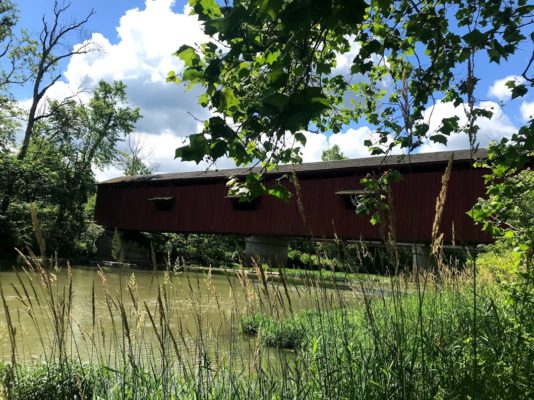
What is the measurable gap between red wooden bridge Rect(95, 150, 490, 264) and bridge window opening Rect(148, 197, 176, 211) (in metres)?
0.05

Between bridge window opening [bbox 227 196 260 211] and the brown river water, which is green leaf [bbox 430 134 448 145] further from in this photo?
bridge window opening [bbox 227 196 260 211]

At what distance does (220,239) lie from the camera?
32250mm

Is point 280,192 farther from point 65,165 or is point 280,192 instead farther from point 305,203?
point 65,165

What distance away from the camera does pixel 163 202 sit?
2381cm

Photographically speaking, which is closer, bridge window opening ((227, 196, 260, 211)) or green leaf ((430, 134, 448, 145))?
green leaf ((430, 134, 448, 145))

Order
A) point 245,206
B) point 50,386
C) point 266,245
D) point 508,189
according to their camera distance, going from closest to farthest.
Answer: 1. point 50,386
2. point 508,189
3. point 245,206
4. point 266,245

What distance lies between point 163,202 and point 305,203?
8.10m

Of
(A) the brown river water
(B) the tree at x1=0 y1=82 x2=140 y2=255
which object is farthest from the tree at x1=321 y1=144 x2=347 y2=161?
(A) the brown river water

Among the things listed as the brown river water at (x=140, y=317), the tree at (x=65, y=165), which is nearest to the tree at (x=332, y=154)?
the tree at (x=65, y=165)

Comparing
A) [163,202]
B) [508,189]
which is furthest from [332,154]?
[508,189]

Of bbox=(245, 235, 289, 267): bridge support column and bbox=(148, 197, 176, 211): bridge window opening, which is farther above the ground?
bbox=(148, 197, 176, 211): bridge window opening

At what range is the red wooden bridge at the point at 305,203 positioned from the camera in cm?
1556

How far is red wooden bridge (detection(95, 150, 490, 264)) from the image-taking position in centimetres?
1556

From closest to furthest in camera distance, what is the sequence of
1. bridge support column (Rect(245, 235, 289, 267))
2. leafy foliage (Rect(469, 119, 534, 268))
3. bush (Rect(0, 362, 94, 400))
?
bush (Rect(0, 362, 94, 400))
leafy foliage (Rect(469, 119, 534, 268))
bridge support column (Rect(245, 235, 289, 267))
